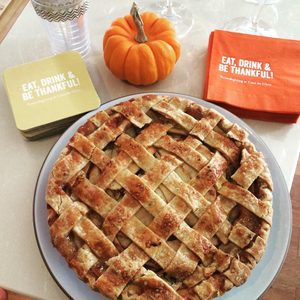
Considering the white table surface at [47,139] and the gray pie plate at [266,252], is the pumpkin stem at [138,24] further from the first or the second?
the gray pie plate at [266,252]

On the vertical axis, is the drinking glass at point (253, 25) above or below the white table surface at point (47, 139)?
above

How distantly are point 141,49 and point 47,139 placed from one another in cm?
33

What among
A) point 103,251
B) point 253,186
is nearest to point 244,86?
point 253,186

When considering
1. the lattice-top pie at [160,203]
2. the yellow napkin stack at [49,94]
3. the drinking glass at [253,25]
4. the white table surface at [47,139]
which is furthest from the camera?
the drinking glass at [253,25]

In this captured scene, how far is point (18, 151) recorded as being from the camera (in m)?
0.92

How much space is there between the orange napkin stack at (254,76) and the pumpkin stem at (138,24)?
0.20m

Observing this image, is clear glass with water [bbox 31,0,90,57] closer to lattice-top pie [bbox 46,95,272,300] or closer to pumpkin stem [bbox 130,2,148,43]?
pumpkin stem [bbox 130,2,148,43]

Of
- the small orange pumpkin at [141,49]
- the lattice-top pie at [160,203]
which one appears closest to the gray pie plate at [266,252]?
the lattice-top pie at [160,203]

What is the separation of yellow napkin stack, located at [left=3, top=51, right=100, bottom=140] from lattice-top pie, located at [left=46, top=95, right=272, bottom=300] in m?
0.12

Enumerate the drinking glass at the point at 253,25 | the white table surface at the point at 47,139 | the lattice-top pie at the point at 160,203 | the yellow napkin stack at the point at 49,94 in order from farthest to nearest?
the drinking glass at the point at 253,25
the yellow napkin stack at the point at 49,94
the white table surface at the point at 47,139
the lattice-top pie at the point at 160,203

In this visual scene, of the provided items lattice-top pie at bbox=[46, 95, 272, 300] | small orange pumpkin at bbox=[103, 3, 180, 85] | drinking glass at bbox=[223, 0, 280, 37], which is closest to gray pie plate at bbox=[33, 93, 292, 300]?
lattice-top pie at bbox=[46, 95, 272, 300]

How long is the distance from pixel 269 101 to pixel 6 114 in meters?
0.69

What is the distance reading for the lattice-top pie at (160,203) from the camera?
0.66 meters

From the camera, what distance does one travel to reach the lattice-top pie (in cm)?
66
